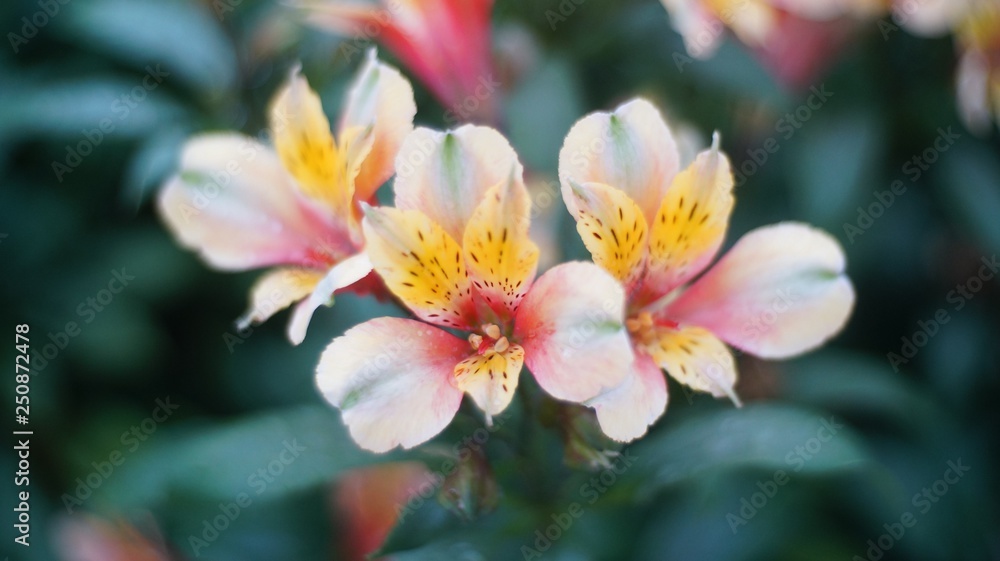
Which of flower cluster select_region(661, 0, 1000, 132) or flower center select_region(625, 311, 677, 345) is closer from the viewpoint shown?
flower center select_region(625, 311, 677, 345)

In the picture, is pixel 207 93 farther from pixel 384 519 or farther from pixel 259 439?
pixel 384 519

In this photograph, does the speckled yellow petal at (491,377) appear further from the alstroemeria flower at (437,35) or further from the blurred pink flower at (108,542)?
the blurred pink flower at (108,542)

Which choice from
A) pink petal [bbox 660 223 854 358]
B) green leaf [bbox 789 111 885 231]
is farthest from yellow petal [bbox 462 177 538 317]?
green leaf [bbox 789 111 885 231]

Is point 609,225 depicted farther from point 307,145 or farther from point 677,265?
point 307,145

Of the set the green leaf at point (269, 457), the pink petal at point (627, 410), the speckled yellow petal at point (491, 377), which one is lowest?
the green leaf at point (269, 457)

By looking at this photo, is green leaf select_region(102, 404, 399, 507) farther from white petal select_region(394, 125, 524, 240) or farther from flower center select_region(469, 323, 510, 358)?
white petal select_region(394, 125, 524, 240)

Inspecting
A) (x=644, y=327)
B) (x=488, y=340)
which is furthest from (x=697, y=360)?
(x=488, y=340)

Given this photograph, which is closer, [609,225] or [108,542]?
[609,225]

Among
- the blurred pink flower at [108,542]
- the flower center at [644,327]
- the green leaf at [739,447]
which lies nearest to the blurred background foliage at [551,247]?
the blurred pink flower at [108,542]
